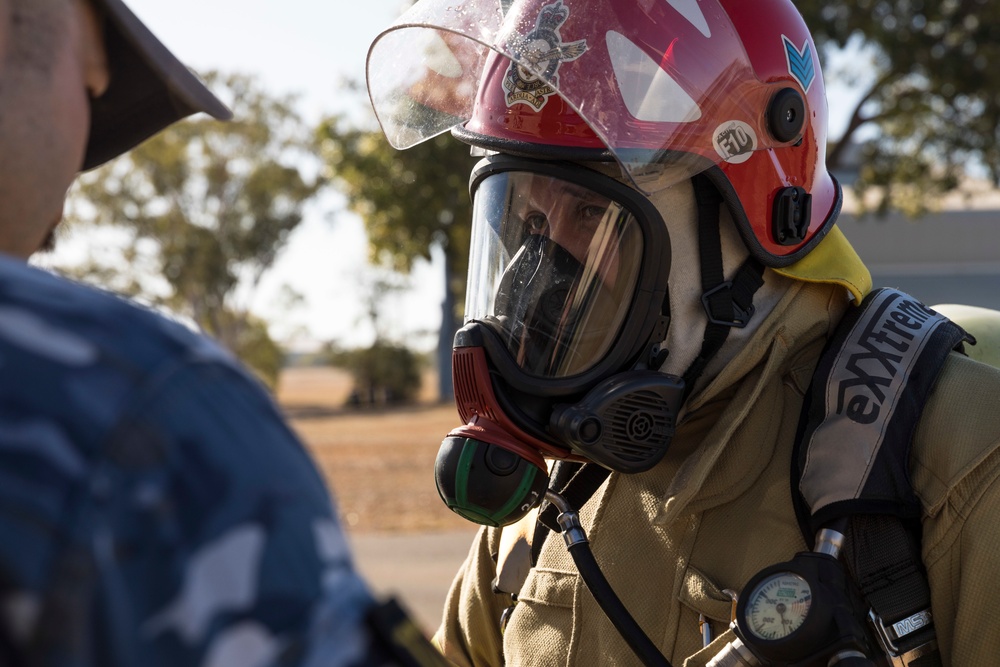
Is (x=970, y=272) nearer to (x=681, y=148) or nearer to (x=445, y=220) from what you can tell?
(x=445, y=220)

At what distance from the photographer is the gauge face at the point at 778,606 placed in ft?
5.85

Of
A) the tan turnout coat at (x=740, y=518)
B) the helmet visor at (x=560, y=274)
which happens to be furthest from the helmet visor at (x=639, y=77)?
the tan turnout coat at (x=740, y=518)

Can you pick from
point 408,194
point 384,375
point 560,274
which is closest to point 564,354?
point 560,274

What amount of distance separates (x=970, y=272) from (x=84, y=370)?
36236 millimetres

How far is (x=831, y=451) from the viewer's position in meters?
1.94

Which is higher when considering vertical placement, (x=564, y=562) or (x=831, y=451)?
(x=831, y=451)

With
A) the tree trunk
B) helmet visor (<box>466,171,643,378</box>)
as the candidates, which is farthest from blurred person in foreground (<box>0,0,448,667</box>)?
the tree trunk

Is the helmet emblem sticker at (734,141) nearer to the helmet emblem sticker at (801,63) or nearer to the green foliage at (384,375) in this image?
the helmet emblem sticker at (801,63)

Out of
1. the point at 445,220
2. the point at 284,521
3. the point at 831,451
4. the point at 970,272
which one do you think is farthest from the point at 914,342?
the point at 970,272

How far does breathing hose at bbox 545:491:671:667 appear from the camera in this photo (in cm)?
194

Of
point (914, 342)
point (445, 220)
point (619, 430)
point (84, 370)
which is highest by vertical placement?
point (84, 370)

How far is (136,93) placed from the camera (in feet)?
4.66

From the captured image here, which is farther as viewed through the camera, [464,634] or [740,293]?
[464,634]

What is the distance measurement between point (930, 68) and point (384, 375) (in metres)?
28.5
